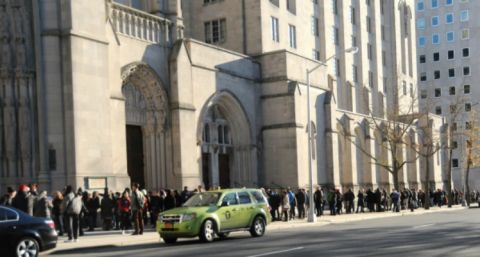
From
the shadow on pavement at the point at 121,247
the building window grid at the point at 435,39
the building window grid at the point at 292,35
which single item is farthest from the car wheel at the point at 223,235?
the building window grid at the point at 435,39

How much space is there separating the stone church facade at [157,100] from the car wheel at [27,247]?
9598 mm

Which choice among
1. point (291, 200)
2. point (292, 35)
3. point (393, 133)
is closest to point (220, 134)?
point (291, 200)

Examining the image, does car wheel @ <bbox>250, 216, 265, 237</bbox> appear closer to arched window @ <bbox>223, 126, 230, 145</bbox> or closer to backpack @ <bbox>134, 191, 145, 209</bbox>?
backpack @ <bbox>134, 191, 145, 209</bbox>

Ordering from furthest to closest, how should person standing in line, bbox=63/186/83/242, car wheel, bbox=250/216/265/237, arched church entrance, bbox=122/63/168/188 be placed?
arched church entrance, bbox=122/63/168/188
car wheel, bbox=250/216/265/237
person standing in line, bbox=63/186/83/242

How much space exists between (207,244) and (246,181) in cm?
1919

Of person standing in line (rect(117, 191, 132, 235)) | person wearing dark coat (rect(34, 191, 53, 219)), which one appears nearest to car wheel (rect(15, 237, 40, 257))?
person wearing dark coat (rect(34, 191, 53, 219))

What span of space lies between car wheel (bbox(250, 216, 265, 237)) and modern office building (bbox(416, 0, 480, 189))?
7602cm

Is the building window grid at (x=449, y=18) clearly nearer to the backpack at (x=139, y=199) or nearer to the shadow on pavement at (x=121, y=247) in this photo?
the backpack at (x=139, y=199)

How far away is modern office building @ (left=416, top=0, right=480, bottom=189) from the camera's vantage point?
95.6 metres

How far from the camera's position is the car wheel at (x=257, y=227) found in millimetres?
21875

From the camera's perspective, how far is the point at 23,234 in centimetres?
1581

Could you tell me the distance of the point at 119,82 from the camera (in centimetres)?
2866

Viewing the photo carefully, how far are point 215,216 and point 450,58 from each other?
8454cm

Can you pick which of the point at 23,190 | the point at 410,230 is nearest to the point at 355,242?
the point at 410,230
